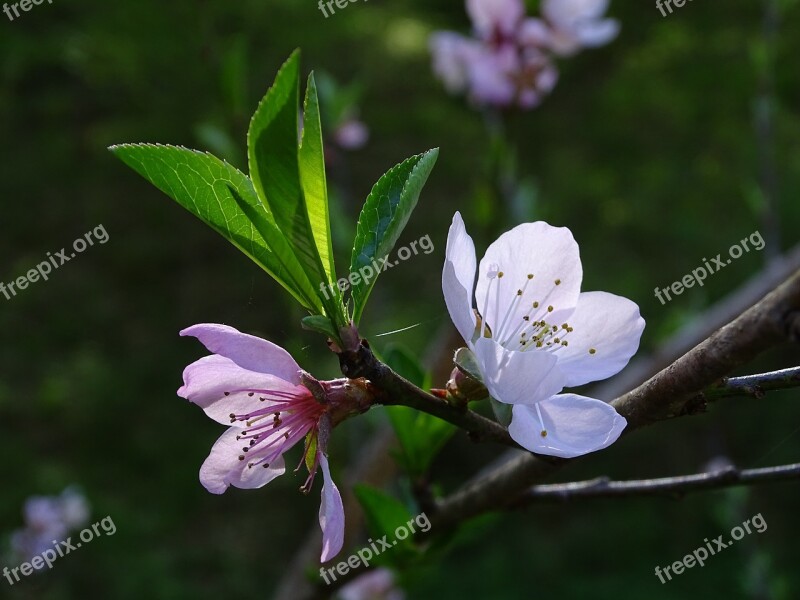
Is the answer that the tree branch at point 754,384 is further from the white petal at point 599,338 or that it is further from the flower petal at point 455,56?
the flower petal at point 455,56

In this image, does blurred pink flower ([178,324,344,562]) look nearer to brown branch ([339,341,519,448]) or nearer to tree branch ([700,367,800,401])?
brown branch ([339,341,519,448])

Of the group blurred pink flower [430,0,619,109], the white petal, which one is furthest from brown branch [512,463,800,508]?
blurred pink flower [430,0,619,109]

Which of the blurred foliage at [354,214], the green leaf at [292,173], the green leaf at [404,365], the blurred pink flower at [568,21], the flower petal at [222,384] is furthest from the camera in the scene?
the blurred foliage at [354,214]

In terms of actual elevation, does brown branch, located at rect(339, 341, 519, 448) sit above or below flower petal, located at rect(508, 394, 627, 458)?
above

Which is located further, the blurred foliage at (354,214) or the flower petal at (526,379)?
the blurred foliage at (354,214)

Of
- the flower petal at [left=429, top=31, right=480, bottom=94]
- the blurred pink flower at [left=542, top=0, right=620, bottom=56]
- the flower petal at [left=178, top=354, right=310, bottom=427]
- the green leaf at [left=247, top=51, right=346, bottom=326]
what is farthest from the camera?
the flower petal at [left=429, top=31, right=480, bottom=94]

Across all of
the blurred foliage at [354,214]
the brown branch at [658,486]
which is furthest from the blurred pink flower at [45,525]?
the brown branch at [658,486]
